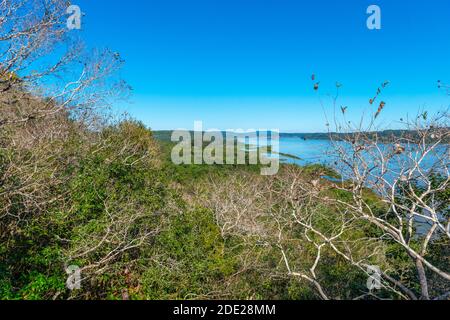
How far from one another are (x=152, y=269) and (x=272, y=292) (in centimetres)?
344

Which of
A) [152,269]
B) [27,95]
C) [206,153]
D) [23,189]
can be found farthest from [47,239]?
[206,153]

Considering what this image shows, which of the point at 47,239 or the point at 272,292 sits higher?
the point at 47,239

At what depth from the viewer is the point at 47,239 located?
18.2 feet

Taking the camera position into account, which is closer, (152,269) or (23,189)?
(23,189)

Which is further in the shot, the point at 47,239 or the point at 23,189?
the point at 47,239

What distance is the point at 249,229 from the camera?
881 centimetres

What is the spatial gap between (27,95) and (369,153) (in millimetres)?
6580

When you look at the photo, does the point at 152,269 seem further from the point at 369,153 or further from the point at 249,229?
the point at 369,153
